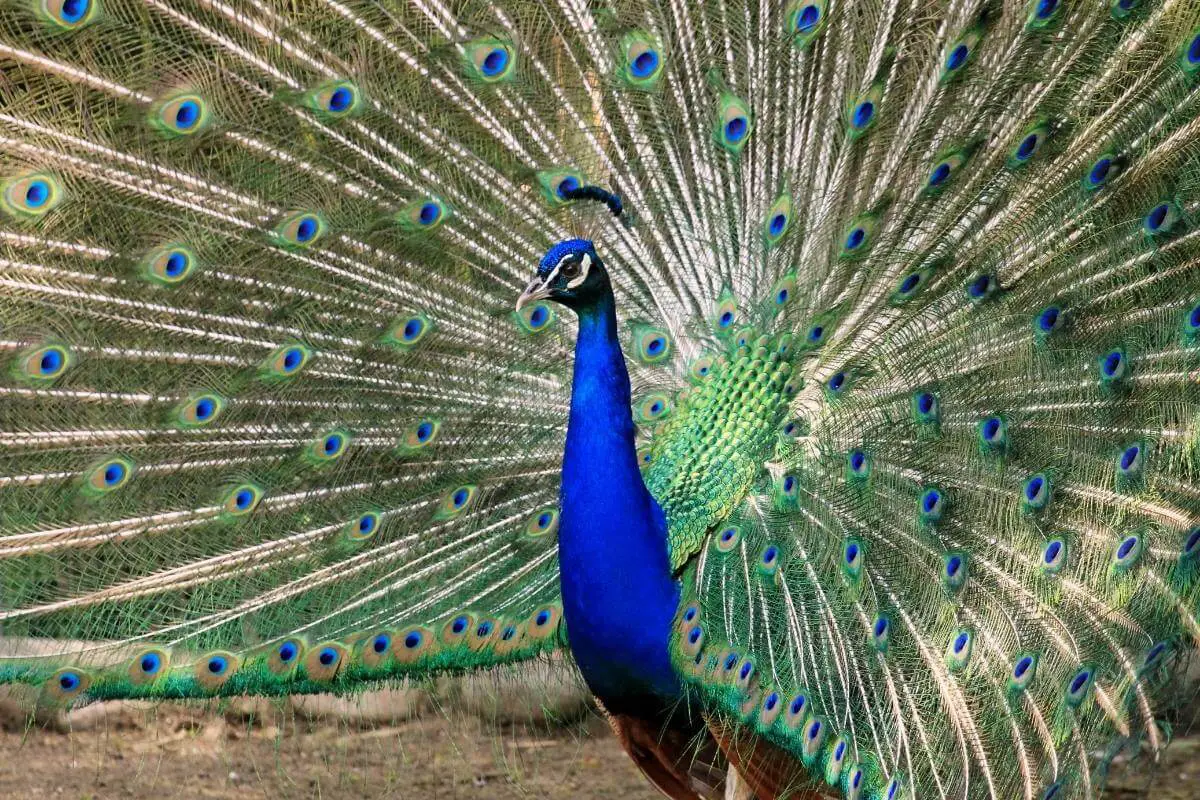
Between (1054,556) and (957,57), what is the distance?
0.93 m

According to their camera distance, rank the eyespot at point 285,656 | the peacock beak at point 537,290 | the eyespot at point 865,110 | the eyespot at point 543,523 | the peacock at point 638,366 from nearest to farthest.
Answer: the peacock beak at point 537,290
the peacock at point 638,366
the eyespot at point 865,110
the eyespot at point 285,656
the eyespot at point 543,523

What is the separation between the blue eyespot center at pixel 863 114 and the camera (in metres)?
2.78

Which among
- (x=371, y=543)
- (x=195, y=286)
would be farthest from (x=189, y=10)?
(x=371, y=543)

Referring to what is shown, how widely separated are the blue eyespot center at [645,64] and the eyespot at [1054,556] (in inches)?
46.1

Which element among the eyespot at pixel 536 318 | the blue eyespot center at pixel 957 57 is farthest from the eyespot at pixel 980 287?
the eyespot at pixel 536 318

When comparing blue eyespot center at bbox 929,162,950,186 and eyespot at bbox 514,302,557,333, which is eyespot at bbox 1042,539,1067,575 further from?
eyespot at bbox 514,302,557,333

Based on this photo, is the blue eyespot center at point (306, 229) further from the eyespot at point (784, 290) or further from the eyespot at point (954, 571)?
the eyespot at point (954, 571)

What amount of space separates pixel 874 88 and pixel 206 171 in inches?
50.4

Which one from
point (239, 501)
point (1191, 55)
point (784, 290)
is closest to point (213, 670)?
point (239, 501)

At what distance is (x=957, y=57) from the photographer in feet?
8.86

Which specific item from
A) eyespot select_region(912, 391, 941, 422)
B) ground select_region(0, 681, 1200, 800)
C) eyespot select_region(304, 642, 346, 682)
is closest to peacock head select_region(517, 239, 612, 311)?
eyespot select_region(912, 391, 941, 422)

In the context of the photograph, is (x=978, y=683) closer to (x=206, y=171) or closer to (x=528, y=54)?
(x=528, y=54)

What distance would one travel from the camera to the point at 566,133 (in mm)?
2984

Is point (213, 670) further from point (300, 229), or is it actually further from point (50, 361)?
point (300, 229)
